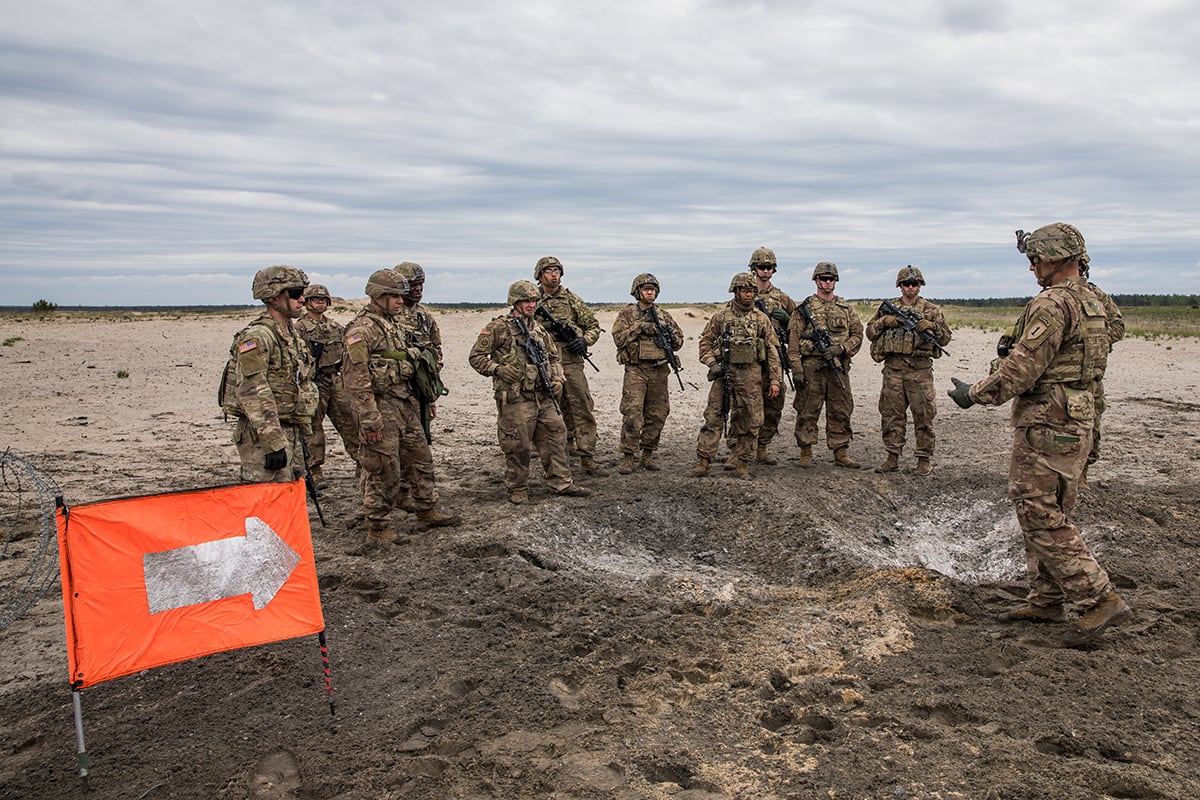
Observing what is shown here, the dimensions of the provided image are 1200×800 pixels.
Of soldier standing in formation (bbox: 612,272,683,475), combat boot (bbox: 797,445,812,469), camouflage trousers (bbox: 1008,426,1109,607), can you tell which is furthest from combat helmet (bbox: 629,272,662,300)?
camouflage trousers (bbox: 1008,426,1109,607)

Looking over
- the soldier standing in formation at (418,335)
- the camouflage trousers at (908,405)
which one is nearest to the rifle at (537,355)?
the soldier standing in formation at (418,335)

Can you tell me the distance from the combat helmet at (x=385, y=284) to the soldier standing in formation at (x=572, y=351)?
249 centimetres

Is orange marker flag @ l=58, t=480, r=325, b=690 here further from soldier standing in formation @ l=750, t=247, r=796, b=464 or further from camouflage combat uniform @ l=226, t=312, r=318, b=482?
soldier standing in formation @ l=750, t=247, r=796, b=464

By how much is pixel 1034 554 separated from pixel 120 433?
12.0 m

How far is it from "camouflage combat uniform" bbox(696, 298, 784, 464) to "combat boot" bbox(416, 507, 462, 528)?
3070 millimetres

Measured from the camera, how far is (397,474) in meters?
7.24

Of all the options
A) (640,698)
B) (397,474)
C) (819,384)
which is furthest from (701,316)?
(640,698)

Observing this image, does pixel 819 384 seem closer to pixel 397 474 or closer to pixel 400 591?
pixel 397 474

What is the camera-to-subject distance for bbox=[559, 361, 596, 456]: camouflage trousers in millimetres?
9406

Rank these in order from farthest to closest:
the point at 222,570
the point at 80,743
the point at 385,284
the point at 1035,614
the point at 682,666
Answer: the point at 385,284 < the point at 1035,614 < the point at 682,666 < the point at 222,570 < the point at 80,743

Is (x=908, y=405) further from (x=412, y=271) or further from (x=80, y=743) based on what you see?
(x=80, y=743)

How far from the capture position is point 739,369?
9.32 meters

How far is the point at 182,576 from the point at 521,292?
4.79 m

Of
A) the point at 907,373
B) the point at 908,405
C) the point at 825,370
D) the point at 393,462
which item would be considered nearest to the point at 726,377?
the point at 825,370
